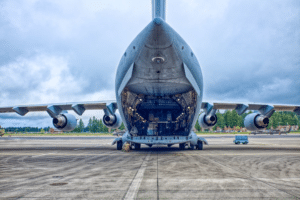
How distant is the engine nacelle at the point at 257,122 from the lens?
1741 cm

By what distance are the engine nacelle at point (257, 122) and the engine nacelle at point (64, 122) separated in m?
14.5

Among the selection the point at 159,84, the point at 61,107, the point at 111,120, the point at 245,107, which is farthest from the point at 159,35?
the point at 61,107

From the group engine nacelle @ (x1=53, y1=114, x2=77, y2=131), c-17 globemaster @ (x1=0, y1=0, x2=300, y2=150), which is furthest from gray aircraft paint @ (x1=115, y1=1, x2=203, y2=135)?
engine nacelle @ (x1=53, y1=114, x2=77, y2=131)

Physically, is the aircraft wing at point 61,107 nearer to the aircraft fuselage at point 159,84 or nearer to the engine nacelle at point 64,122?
the engine nacelle at point 64,122

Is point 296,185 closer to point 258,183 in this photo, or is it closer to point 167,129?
point 258,183

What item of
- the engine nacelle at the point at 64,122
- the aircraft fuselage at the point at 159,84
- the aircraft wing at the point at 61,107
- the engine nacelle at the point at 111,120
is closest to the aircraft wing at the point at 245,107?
the aircraft fuselage at the point at 159,84

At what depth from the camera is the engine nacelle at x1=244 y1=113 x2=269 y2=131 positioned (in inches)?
685

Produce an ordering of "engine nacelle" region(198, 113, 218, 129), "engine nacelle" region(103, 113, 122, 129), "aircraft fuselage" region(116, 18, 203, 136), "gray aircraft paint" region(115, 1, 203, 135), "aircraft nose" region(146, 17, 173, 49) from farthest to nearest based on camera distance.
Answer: "engine nacelle" region(198, 113, 218, 129) → "engine nacelle" region(103, 113, 122, 129) → "aircraft fuselage" region(116, 18, 203, 136) → "gray aircraft paint" region(115, 1, 203, 135) → "aircraft nose" region(146, 17, 173, 49)

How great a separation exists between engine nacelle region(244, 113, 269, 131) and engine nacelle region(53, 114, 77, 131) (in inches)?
569

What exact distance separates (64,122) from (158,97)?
27.7 ft

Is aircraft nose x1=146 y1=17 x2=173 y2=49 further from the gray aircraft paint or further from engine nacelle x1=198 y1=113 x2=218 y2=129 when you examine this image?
engine nacelle x1=198 y1=113 x2=218 y2=129

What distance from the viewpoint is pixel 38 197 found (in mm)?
3668

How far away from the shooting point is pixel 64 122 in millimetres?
17969

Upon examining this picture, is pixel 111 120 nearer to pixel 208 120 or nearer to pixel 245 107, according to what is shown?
pixel 208 120
